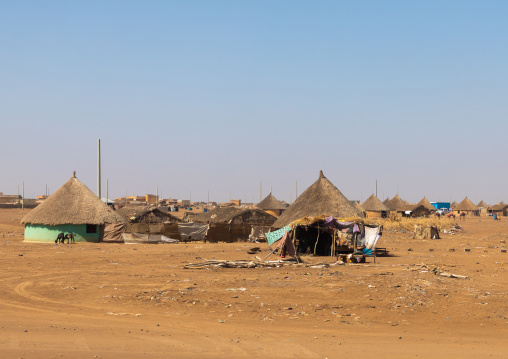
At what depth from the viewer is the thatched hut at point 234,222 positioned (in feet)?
129

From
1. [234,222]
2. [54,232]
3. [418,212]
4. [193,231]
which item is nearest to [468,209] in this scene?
[418,212]

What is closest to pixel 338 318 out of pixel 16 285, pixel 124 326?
pixel 124 326

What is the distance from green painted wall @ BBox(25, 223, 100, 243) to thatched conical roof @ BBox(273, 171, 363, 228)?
42.3ft

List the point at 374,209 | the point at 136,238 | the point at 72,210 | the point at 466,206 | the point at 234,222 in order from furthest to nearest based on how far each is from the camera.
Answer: the point at 466,206, the point at 374,209, the point at 234,222, the point at 72,210, the point at 136,238

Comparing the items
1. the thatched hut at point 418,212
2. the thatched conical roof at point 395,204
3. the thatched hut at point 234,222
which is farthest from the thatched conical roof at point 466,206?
the thatched hut at point 234,222

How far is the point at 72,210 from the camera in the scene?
124 feet

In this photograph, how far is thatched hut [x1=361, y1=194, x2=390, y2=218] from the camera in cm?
7281

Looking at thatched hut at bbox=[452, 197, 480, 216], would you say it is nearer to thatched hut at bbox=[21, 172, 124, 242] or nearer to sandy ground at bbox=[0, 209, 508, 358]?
thatched hut at bbox=[21, 172, 124, 242]

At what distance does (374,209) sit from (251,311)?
203ft

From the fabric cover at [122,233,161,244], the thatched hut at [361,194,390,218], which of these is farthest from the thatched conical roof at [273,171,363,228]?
the thatched hut at [361,194,390,218]

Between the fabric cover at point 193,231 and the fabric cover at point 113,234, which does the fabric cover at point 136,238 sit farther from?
the fabric cover at point 193,231

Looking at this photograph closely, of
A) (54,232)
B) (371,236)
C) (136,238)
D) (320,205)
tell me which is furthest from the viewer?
(136,238)

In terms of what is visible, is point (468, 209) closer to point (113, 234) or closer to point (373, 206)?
point (373, 206)

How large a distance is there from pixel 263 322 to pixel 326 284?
5.38 metres
